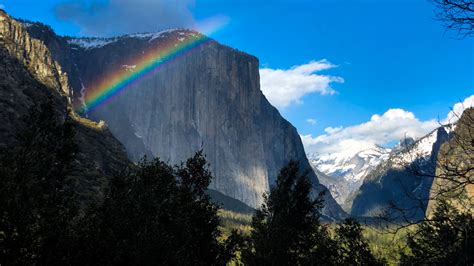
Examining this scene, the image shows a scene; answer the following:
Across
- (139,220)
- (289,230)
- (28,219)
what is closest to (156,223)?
(139,220)

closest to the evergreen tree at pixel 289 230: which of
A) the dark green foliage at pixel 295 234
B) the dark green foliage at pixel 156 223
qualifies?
the dark green foliage at pixel 295 234

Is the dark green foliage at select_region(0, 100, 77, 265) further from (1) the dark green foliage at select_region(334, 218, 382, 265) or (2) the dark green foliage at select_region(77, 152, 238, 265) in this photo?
(1) the dark green foliage at select_region(334, 218, 382, 265)

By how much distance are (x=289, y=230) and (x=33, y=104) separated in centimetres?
10266

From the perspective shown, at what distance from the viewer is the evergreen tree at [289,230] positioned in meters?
34.8

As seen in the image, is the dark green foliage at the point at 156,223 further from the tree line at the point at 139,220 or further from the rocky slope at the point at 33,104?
the rocky slope at the point at 33,104

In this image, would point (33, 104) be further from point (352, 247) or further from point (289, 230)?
point (352, 247)

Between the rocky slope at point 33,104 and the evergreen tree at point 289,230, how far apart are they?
74179mm

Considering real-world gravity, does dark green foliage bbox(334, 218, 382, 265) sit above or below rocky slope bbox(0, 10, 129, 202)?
below

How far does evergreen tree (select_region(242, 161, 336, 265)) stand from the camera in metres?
34.8

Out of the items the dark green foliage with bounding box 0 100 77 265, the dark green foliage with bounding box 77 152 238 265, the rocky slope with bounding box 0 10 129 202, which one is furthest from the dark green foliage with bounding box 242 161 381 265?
the rocky slope with bounding box 0 10 129 202

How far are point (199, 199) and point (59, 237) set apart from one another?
13.9 m

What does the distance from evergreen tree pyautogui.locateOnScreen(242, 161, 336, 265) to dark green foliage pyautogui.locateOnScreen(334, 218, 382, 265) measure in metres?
1.11

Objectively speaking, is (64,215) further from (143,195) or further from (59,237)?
(143,195)

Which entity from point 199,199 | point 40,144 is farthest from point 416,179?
point 40,144
